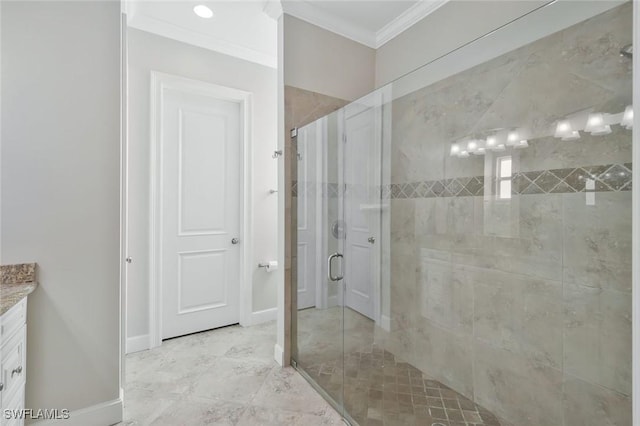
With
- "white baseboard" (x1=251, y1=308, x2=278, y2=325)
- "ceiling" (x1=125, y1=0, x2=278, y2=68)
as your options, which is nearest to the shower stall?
"white baseboard" (x1=251, y1=308, x2=278, y2=325)

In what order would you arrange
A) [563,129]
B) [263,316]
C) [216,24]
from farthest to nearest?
[263,316] → [216,24] → [563,129]

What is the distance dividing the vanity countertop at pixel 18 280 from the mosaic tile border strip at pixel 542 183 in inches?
79.1

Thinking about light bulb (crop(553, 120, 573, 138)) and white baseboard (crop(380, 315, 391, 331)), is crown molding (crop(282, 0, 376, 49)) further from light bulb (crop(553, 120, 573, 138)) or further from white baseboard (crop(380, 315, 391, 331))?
white baseboard (crop(380, 315, 391, 331))

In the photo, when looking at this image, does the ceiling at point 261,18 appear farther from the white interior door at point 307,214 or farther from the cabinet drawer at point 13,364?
the cabinet drawer at point 13,364

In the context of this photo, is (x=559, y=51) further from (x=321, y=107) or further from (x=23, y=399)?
(x=23, y=399)

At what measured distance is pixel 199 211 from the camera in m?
2.82

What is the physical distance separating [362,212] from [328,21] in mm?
1686

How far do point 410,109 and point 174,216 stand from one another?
7.27 feet

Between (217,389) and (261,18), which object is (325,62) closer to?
(261,18)

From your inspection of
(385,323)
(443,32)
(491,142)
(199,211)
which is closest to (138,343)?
(199,211)

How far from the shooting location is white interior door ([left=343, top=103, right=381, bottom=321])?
193 centimetres

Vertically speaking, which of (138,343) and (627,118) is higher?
(627,118)

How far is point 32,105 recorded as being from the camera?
1.47 metres

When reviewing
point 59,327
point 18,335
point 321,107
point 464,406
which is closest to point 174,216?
point 59,327
